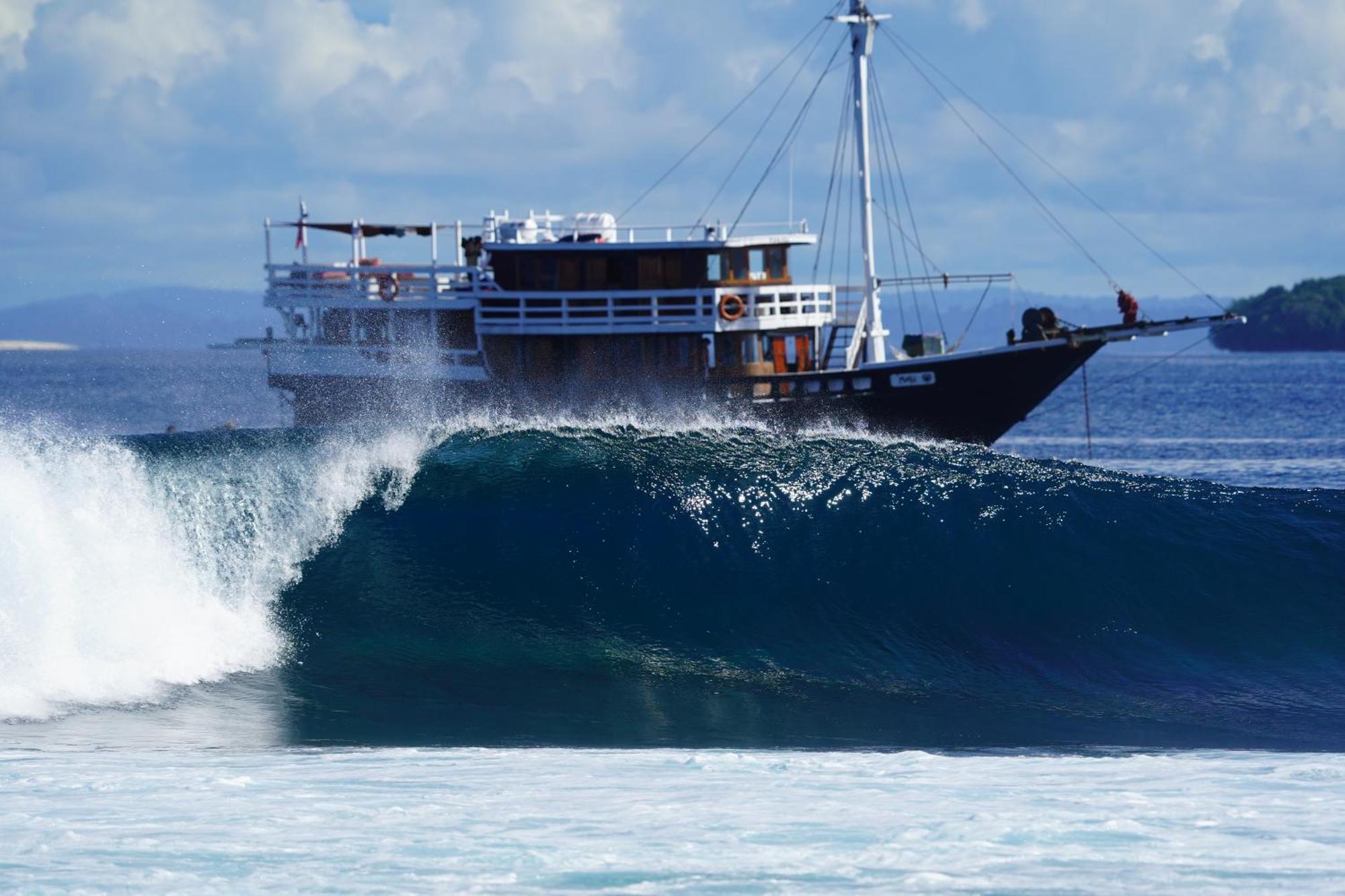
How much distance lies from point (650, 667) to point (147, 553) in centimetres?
604

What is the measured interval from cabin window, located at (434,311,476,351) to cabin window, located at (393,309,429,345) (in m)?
0.28

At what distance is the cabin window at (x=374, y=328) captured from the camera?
3422 centimetres

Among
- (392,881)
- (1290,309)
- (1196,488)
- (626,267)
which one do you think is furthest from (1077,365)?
(1290,309)

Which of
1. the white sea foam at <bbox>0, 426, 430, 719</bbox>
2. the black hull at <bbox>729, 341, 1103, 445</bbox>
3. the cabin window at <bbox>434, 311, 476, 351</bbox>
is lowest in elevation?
the white sea foam at <bbox>0, 426, 430, 719</bbox>

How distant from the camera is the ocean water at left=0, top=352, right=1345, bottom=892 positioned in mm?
9000

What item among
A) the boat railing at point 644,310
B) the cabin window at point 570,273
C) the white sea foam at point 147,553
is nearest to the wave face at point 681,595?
the white sea foam at point 147,553

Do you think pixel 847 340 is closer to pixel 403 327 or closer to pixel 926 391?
pixel 926 391

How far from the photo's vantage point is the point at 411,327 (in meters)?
33.9

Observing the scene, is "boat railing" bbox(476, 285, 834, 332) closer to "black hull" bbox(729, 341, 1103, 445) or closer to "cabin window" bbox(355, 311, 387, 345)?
"black hull" bbox(729, 341, 1103, 445)

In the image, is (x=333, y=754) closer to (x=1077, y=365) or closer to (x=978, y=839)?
(x=978, y=839)

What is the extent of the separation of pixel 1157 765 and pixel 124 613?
10277 millimetres

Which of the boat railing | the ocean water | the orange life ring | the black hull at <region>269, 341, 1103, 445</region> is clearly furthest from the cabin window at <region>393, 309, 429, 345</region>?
the ocean water

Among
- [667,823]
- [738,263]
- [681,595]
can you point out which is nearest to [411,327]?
[738,263]

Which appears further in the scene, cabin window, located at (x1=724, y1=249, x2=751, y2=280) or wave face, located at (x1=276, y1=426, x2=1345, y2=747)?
cabin window, located at (x1=724, y1=249, x2=751, y2=280)
